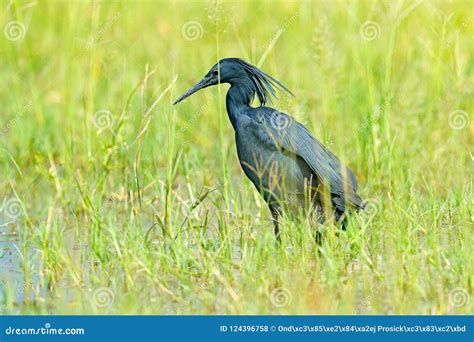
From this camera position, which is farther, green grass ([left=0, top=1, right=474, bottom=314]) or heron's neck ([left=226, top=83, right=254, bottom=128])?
heron's neck ([left=226, top=83, right=254, bottom=128])

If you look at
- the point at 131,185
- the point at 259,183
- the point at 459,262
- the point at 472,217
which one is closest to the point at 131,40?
the point at 131,185

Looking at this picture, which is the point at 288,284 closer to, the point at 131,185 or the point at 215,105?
the point at 131,185

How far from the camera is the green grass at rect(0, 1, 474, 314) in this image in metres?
5.21

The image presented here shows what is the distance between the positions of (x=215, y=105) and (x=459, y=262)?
11.9 feet

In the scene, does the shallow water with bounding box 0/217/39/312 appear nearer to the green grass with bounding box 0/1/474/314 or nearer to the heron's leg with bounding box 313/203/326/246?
the green grass with bounding box 0/1/474/314

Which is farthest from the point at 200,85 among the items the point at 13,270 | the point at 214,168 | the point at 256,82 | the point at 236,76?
the point at 13,270

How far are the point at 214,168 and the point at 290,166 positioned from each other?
1.54m

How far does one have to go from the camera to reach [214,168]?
300 inches

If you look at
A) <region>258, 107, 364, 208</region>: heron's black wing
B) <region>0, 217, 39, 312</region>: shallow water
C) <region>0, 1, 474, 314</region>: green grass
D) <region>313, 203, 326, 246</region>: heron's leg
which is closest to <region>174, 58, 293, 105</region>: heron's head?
<region>0, 1, 474, 314</region>: green grass

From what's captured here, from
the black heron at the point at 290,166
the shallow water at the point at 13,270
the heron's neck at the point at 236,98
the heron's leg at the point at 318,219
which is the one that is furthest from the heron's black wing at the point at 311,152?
the shallow water at the point at 13,270

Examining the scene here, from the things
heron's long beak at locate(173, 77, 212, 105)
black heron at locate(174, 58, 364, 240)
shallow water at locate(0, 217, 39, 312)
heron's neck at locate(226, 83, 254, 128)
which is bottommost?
shallow water at locate(0, 217, 39, 312)

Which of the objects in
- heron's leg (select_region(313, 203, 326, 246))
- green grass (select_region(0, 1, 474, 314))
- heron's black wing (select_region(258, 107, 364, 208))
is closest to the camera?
green grass (select_region(0, 1, 474, 314))

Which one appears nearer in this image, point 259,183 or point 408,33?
point 259,183
